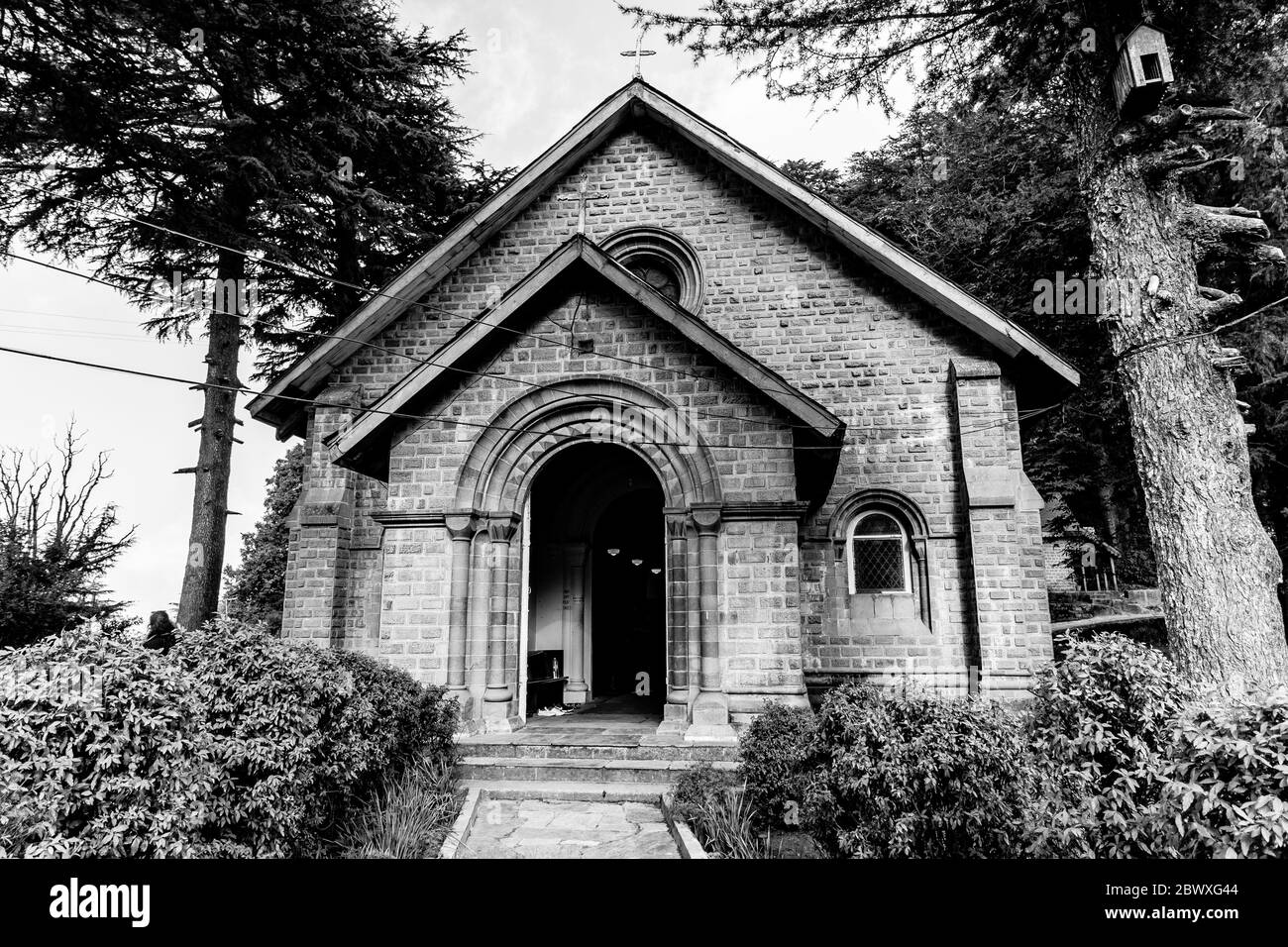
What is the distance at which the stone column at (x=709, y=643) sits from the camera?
8422mm

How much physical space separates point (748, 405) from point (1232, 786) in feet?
20.5

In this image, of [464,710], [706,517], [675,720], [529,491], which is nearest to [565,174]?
[529,491]

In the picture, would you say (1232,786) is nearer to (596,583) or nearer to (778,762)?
(778,762)

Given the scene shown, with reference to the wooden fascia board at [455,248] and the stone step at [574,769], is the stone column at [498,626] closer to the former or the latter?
the stone step at [574,769]

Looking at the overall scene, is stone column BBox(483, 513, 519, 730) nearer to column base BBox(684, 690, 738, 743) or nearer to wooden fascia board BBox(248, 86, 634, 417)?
column base BBox(684, 690, 738, 743)

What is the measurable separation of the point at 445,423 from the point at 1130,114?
926cm

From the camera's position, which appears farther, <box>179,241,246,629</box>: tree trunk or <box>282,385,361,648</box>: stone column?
<box>179,241,246,629</box>: tree trunk

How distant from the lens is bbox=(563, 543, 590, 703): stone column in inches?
514

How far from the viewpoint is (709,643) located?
8.73 metres

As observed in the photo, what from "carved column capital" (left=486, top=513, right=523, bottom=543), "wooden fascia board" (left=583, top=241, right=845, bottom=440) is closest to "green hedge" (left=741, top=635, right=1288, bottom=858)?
"wooden fascia board" (left=583, top=241, right=845, bottom=440)

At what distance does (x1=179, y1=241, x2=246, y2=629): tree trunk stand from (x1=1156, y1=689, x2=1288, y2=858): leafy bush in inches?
645

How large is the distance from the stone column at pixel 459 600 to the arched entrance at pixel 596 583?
2.81m

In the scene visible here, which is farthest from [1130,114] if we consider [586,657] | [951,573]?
[586,657]
